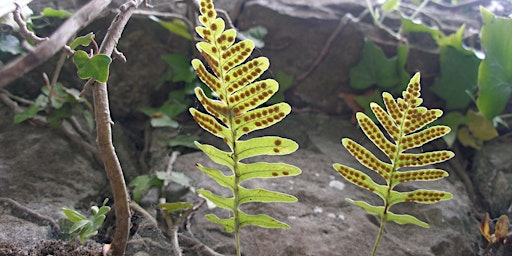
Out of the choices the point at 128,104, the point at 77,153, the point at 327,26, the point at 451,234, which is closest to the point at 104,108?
the point at 77,153

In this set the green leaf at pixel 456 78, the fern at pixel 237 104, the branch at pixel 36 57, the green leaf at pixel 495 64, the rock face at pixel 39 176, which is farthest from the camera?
the green leaf at pixel 456 78

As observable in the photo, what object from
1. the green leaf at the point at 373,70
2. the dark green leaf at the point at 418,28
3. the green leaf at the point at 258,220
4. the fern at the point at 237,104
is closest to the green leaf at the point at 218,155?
the fern at the point at 237,104

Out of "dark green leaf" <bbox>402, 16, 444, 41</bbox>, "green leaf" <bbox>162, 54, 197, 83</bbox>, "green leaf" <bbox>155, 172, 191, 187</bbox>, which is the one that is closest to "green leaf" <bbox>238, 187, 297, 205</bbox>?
"green leaf" <bbox>155, 172, 191, 187</bbox>

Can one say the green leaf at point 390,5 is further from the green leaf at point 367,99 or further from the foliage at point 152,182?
the foliage at point 152,182

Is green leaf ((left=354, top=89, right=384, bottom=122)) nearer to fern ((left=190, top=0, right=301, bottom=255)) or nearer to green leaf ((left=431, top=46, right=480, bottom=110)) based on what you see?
green leaf ((left=431, top=46, right=480, bottom=110))

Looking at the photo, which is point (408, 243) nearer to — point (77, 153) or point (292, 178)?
point (292, 178)

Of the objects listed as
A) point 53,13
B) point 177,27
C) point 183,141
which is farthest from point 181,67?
point 53,13

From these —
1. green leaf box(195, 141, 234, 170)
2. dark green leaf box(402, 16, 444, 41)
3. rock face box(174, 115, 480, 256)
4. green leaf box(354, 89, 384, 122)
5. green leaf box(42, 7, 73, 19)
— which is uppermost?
green leaf box(42, 7, 73, 19)
